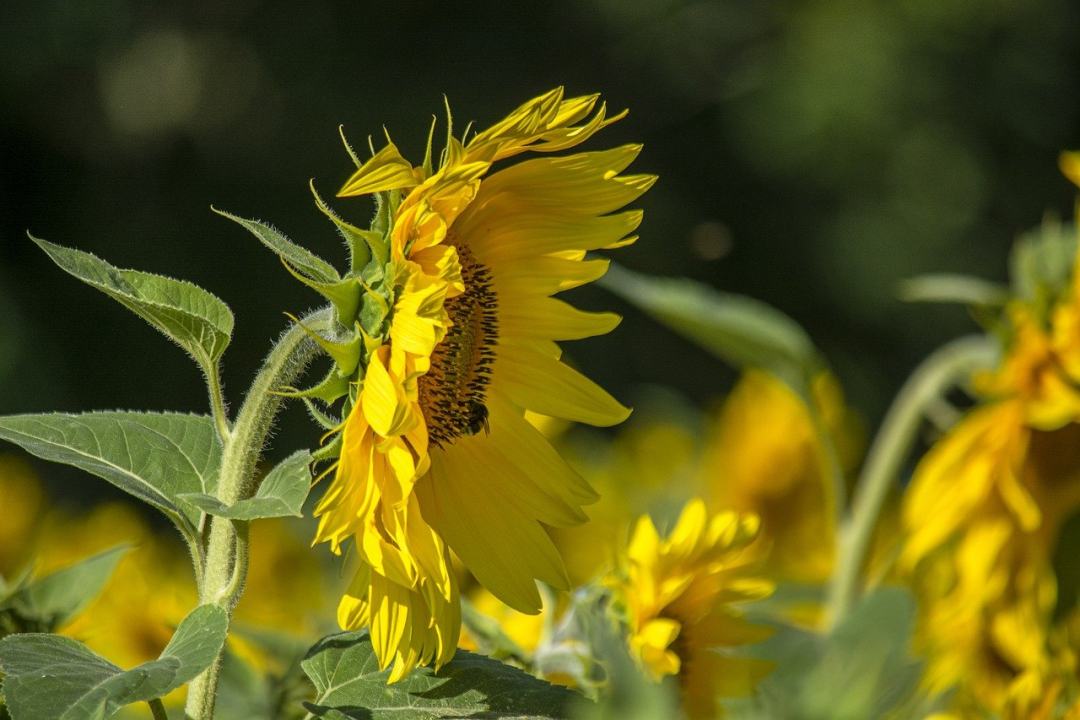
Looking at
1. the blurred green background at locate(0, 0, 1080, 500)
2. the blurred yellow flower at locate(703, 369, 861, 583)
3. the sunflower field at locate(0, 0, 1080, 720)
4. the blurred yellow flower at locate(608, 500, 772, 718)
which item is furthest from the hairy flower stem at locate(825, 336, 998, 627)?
the blurred green background at locate(0, 0, 1080, 500)

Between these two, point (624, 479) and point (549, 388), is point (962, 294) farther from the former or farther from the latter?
point (624, 479)

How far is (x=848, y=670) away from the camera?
34 centimetres

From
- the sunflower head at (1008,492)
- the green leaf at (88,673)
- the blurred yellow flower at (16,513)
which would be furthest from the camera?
the blurred yellow flower at (16,513)

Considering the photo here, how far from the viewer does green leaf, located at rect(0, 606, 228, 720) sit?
0.37m

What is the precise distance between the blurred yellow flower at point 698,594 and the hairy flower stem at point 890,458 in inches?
10.7

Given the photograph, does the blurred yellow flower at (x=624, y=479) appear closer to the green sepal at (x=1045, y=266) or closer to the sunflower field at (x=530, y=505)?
the sunflower field at (x=530, y=505)

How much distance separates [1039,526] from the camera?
2.76ft

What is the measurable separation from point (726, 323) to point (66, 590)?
408mm

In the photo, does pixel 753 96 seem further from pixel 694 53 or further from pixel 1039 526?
pixel 1039 526

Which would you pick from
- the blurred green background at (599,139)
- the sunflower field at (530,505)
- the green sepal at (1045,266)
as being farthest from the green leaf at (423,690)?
the blurred green background at (599,139)

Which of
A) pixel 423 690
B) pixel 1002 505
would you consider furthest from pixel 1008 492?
pixel 423 690

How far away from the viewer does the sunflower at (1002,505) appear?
778 mm

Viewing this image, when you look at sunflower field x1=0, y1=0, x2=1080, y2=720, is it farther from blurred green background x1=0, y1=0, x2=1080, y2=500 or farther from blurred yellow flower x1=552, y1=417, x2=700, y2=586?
blurred green background x1=0, y1=0, x2=1080, y2=500

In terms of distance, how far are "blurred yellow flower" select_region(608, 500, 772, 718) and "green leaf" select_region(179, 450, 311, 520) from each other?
0.17 m
